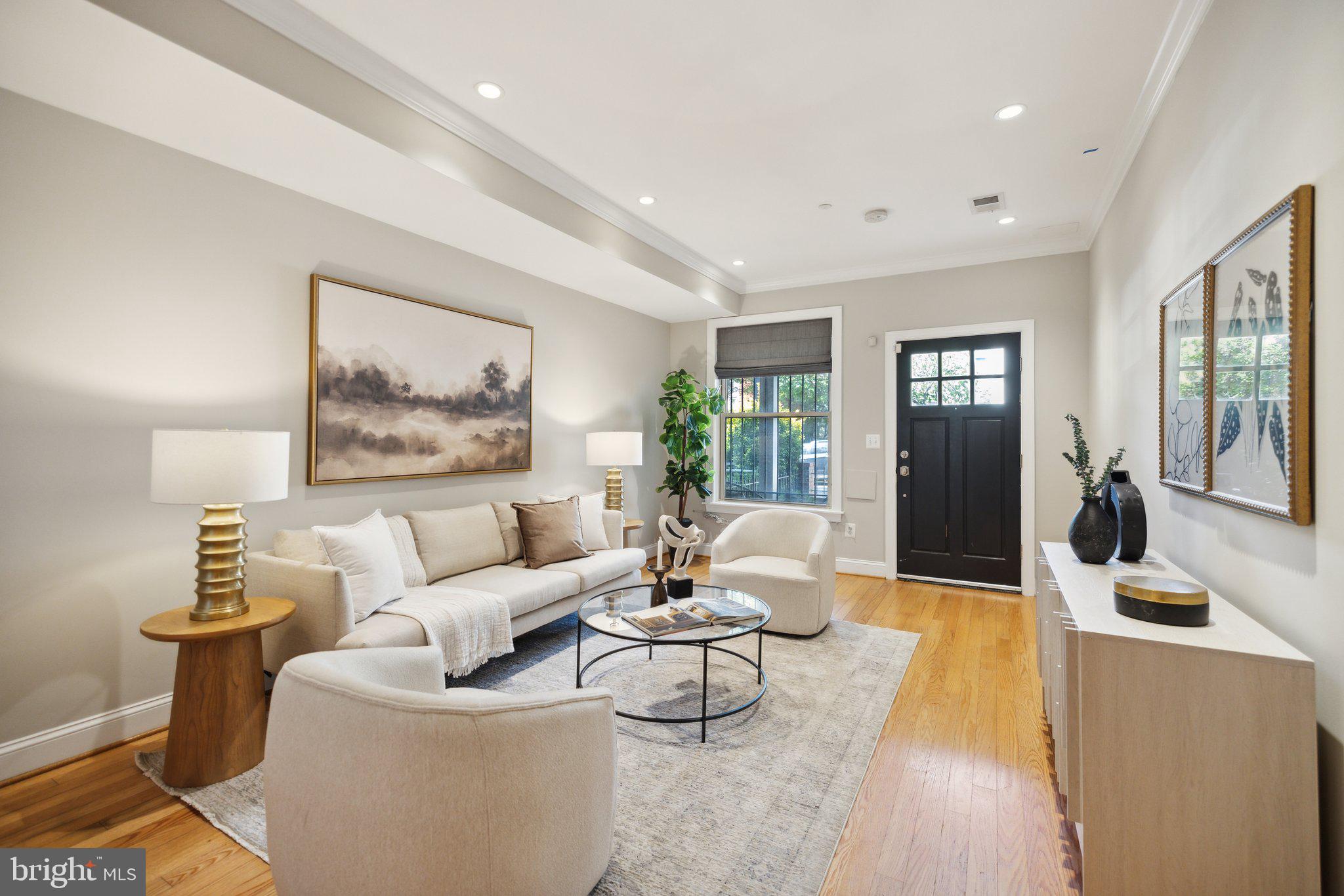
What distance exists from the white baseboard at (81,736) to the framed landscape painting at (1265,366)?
3833 mm

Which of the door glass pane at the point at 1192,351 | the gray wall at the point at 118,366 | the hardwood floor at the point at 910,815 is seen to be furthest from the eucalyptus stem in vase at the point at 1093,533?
the gray wall at the point at 118,366

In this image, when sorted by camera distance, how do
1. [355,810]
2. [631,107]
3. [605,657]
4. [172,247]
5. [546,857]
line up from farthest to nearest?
[605,657]
[631,107]
[172,247]
[546,857]
[355,810]

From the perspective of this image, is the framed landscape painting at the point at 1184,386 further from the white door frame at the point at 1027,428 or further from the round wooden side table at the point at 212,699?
the round wooden side table at the point at 212,699

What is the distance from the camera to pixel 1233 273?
1.67m

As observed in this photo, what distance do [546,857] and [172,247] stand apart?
278 cm

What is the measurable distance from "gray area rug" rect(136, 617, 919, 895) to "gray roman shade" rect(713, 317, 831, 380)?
2735 millimetres

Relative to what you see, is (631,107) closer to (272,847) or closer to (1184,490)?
(1184,490)

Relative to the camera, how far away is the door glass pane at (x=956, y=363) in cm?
474

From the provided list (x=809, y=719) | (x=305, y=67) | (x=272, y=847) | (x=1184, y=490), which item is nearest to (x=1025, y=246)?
(x=1184, y=490)

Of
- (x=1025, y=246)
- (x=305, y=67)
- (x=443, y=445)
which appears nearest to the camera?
(x=305, y=67)

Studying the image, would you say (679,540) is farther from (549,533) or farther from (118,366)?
(118,366)

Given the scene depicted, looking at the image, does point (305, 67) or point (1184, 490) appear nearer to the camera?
point (1184, 490)

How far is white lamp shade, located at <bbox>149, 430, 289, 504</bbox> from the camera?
6.69ft

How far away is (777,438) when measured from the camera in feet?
18.5
